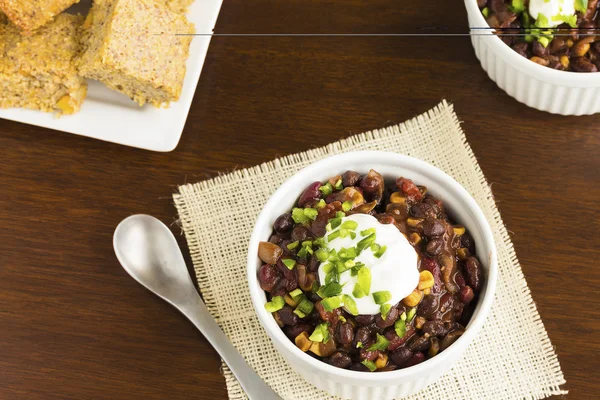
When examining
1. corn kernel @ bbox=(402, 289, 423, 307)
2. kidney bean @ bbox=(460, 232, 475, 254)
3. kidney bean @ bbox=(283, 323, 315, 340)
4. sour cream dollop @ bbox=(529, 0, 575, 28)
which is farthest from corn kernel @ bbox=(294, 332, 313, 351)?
sour cream dollop @ bbox=(529, 0, 575, 28)

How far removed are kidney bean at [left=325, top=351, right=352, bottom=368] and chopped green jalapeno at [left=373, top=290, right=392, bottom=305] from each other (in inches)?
5.8

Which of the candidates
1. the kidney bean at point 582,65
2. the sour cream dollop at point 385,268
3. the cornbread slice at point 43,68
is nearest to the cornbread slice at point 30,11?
the cornbread slice at point 43,68

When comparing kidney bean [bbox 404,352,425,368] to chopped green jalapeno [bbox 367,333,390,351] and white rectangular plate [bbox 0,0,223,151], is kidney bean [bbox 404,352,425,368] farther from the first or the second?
white rectangular plate [bbox 0,0,223,151]

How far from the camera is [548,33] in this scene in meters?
1.96

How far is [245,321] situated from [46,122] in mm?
820

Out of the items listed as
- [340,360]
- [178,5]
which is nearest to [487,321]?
[340,360]

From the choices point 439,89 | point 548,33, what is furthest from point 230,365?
point 548,33

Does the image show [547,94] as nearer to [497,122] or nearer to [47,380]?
[497,122]

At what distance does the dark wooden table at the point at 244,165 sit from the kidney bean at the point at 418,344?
1.60 feet

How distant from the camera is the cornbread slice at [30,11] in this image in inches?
80.6

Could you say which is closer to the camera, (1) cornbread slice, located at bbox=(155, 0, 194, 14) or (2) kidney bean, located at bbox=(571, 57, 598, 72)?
(2) kidney bean, located at bbox=(571, 57, 598, 72)

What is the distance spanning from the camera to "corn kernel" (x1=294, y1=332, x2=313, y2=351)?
5.38 feet

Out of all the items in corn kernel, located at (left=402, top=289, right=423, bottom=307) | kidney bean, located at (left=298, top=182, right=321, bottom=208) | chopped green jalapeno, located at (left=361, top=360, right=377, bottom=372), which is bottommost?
chopped green jalapeno, located at (left=361, top=360, right=377, bottom=372)

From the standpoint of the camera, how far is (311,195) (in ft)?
5.78
